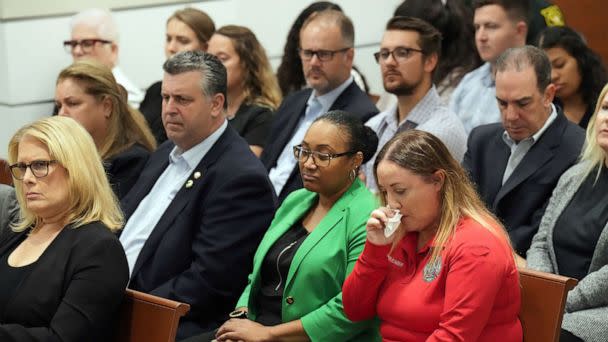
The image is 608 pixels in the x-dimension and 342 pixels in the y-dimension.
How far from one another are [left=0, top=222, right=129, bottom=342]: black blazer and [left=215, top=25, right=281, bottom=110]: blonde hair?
220 centimetres

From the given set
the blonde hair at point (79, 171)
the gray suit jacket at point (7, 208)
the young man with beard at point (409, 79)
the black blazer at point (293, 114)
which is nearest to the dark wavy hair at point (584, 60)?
the young man with beard at point (409, 79)

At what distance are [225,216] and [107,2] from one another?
292 cm

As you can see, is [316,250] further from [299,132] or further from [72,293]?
[299,132]

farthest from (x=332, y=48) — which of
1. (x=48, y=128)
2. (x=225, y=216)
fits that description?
(x=48, y=128)

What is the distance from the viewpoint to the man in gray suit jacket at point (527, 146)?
394 centimetres

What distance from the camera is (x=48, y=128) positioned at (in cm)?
335

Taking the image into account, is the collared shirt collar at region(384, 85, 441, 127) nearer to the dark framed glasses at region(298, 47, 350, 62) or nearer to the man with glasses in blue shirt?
the man with glasses in blue shirt

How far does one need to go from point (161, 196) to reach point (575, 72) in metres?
1.93

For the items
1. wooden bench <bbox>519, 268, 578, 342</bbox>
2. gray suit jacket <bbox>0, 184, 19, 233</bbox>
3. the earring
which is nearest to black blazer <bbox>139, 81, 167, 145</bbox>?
gray suit jacket <bbox>0, 184, 19, 233</bbox>

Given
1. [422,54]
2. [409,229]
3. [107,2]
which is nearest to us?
[409,229]

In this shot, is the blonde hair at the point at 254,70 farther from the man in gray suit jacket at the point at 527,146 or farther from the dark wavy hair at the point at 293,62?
the man in gray suit jacket at the point at 527,146

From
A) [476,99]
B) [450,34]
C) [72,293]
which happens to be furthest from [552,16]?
[72,293]

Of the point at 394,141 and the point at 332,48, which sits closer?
the point at 394,141

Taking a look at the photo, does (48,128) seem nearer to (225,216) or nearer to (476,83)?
(225,216)
